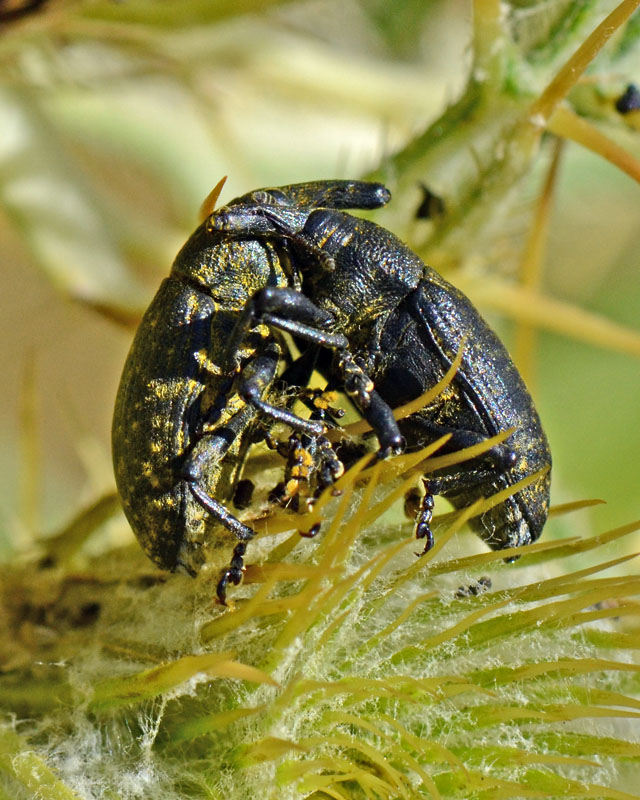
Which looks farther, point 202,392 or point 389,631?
point 202,392

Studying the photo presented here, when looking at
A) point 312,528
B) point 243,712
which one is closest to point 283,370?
point 312,528

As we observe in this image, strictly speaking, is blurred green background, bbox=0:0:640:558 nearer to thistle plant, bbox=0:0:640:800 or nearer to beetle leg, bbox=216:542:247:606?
thistle plant, bbox=0:0:640:800

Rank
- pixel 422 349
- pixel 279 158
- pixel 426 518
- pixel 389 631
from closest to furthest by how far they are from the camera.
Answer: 1. pixel 389 631
2. pixel 426 518
3. pixel 422 349
4. pixel 279 158

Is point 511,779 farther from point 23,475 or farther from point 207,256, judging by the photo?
point 23,475

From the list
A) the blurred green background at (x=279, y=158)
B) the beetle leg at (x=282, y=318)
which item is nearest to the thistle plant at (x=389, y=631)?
the blurred green background at (x=279, y=158)

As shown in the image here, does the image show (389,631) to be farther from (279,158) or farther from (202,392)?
(279,158)

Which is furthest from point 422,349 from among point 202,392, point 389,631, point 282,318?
point 389,631

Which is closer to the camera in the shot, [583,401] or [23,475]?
[23,475]
